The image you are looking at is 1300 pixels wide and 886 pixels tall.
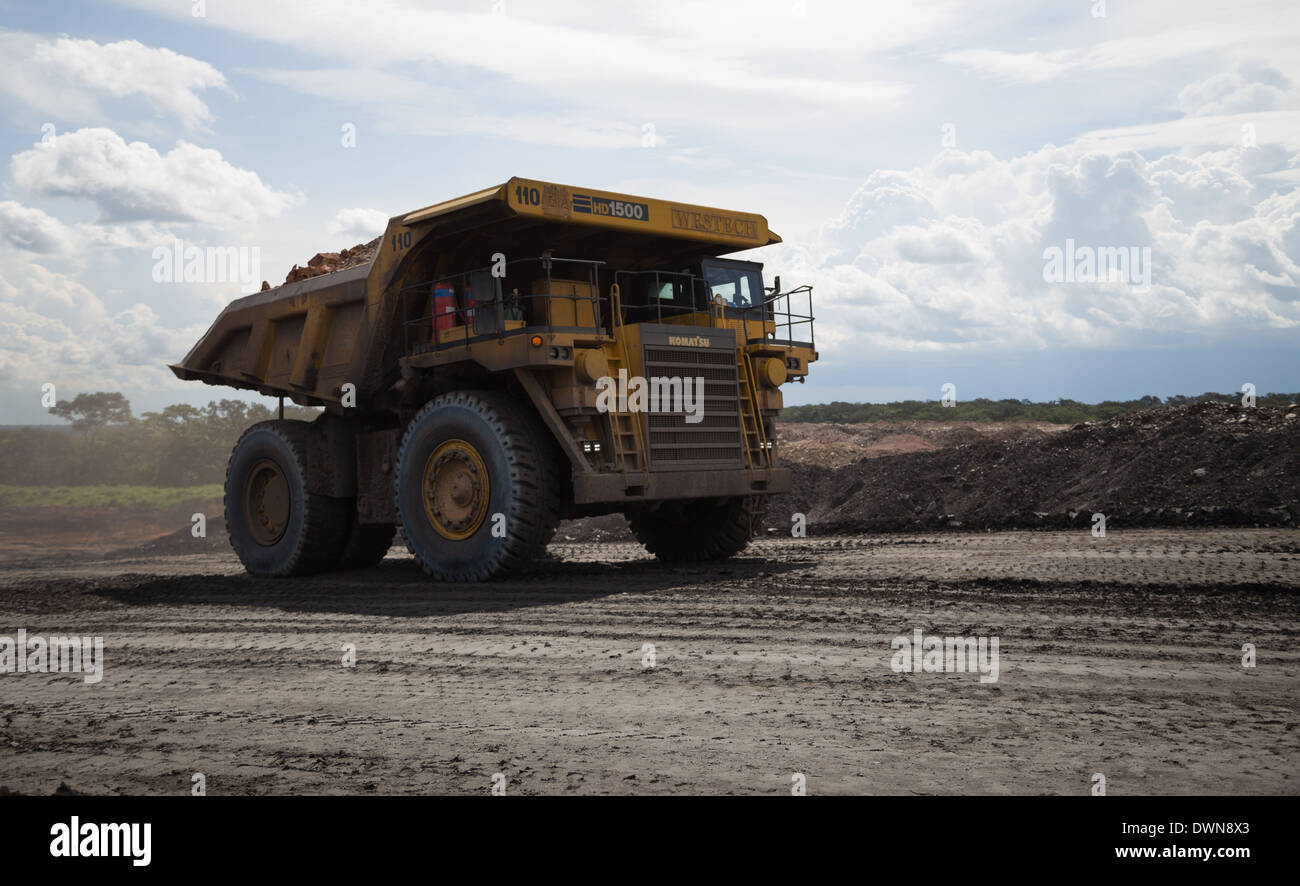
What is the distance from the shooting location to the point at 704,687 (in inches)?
253

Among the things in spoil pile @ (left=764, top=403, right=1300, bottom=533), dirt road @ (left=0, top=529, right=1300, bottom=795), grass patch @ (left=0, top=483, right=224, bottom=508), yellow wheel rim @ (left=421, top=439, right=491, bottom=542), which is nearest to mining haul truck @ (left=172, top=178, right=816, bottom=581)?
yellow wheel rim @ (left=421, top=439, right=491, bottom=542)

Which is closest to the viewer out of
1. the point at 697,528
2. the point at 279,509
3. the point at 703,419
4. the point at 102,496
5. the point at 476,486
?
the point at 476,486

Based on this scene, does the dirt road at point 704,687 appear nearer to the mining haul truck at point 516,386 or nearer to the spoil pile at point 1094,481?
the mining haul truck at point 516,386

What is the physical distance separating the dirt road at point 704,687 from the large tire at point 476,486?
442 millimetres

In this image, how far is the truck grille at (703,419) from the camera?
1213 centimetres

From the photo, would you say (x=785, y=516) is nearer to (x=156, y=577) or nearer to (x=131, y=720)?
(x=156, y=577)

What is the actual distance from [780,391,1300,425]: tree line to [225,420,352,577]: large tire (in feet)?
78.6

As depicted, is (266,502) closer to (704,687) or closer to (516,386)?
(516,386)

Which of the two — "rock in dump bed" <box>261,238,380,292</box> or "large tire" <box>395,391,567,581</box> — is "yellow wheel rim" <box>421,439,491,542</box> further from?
"rock in dump bed" <box>261,238,380,292</box>

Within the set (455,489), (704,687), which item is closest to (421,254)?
(455,489)

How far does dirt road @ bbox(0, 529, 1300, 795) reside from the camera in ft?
15.5

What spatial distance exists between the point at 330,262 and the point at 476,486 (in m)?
4.74
